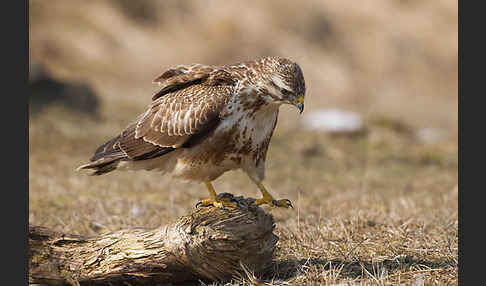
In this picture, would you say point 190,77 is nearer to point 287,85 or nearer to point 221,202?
point 287,85

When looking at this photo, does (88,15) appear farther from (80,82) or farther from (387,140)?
(387,140)

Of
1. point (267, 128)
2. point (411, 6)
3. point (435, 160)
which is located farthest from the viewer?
point (411, 6)

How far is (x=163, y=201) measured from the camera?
7355mm

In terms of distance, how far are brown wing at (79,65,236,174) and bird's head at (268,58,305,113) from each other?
37 centimetres

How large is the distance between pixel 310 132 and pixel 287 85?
944 centimetres

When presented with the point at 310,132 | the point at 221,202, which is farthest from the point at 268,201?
the point at 310,132

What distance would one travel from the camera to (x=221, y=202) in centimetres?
459

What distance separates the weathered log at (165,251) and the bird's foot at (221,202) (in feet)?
0.20

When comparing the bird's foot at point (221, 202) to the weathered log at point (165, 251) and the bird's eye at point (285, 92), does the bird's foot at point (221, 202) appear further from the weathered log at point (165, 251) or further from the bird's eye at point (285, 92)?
the bird's eye at point (285, 92)

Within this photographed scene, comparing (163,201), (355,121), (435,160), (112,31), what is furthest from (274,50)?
(163,201)

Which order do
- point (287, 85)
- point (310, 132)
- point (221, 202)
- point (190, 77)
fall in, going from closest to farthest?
point (287, 85) < point (221, 202) < point (190, 77) < point (310, 132)

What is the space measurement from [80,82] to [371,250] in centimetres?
1032

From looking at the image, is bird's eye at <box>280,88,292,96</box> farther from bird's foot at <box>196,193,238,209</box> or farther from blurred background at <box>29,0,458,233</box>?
blurred background at <box>29,0,458,233</box>

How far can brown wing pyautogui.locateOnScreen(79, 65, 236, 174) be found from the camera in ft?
14.7
